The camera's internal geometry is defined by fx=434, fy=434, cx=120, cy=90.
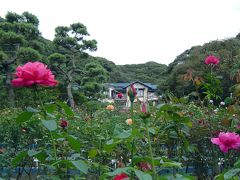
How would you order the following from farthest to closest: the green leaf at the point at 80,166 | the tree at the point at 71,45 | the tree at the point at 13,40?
the tree at the point at 71,45 → the tree at the point at 13,40 → the green leaf at the point at 80,166

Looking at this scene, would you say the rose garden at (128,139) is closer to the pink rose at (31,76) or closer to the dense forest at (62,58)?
the pink rose at (31,76)

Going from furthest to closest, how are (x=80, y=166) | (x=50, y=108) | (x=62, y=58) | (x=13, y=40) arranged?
(x=62, y=58)
(x=13, y=40)
(x=50, y=108)
(x=80, y=166)

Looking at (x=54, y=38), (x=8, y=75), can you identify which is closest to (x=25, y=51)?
(x=8, y=75)

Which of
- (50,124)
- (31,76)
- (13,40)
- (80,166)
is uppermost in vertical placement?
(13,40)

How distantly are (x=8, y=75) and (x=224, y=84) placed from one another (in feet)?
26.4

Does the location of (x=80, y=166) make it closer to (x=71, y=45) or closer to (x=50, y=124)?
(x=50, y=124)

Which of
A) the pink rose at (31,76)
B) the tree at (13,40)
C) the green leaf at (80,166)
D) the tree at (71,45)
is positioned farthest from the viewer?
the tree at (71,45)

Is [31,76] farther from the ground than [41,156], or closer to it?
farther from the ground

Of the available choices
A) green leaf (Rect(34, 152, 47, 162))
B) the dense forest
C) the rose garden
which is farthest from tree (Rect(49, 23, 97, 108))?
green leaf (Rect(34, 152, 47, 162))

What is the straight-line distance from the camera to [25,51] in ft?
49.9

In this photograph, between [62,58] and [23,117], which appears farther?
[62,58]

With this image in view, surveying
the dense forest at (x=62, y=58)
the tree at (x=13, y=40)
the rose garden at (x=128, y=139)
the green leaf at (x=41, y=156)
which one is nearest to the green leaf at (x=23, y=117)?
the rose garden at (x=128, y=139)

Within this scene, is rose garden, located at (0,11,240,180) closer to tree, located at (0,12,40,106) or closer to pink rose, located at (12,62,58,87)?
pink rose, located at (12,62,58,87)

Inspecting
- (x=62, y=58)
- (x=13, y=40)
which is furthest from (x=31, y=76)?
(x=62, y=58)
